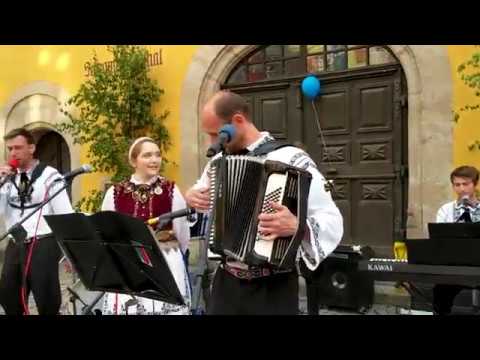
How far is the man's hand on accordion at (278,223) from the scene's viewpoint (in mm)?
2252

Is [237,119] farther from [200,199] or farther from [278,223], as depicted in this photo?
[278,223]

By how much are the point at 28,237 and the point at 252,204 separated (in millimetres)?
2644

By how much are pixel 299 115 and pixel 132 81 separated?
98.7 inches

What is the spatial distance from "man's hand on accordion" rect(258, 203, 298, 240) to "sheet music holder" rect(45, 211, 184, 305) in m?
0.54

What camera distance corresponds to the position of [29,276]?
441 centimetres

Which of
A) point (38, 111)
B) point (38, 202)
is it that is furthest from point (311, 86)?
point (38, 111)

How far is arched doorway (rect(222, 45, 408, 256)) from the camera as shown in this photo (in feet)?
21.5

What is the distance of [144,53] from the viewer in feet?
27.0

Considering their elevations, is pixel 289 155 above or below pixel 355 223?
above

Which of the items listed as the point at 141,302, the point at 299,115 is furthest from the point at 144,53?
the point at 141,302

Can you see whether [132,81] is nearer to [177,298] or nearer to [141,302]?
[141,302]

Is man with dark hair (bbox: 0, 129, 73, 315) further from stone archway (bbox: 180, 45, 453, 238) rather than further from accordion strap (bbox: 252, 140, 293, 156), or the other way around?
stone archway (bbox: 180, 45, 453, 238)

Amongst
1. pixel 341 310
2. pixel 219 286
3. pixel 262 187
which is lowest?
pixel 341 310

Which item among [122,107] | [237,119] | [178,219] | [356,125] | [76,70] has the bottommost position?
[178,219]
